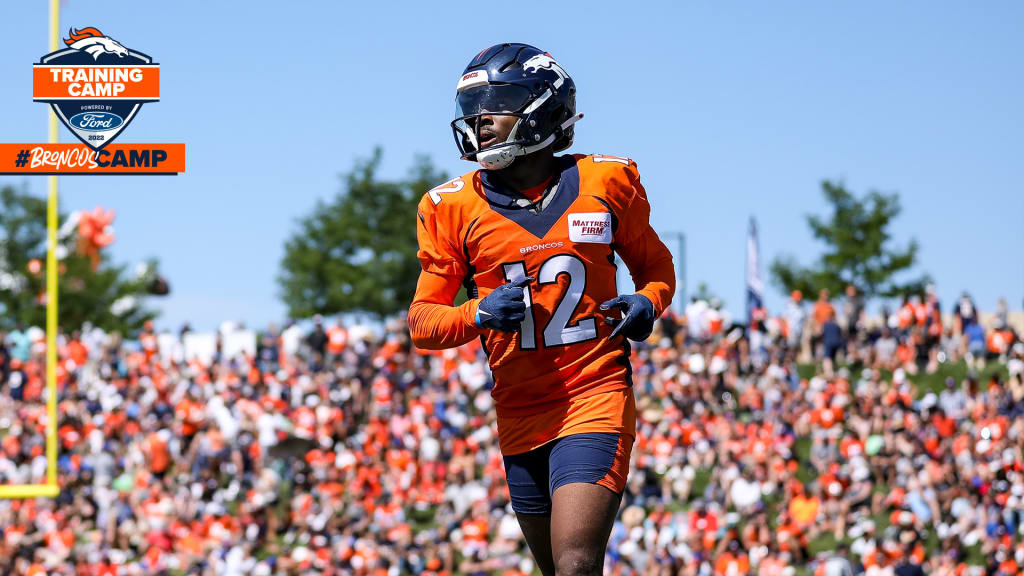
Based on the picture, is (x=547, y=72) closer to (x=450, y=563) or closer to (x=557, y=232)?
(x=557, y=232)

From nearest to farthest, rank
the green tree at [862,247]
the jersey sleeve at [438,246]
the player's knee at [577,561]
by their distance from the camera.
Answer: the player's knee at [577,561] < the jersey sleeve at [438,246] < the green tree at [862,247]

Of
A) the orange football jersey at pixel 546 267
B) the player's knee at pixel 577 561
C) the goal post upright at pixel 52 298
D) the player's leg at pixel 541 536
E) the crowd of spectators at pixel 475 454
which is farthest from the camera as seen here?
the crowd of spectators at pixel 475 454

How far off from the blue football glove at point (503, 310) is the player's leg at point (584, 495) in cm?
49

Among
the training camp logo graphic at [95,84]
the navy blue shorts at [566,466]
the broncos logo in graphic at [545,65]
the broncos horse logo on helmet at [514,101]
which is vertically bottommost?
the navy blue shorts at [566,466]

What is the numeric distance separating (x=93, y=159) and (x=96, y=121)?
0.34 metres

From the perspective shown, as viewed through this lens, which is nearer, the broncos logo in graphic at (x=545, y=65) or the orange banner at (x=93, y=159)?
the broncos logo in graphic at (x=545, y=65)

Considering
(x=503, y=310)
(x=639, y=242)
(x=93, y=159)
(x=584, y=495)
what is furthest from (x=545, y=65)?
(x=93, y=159)

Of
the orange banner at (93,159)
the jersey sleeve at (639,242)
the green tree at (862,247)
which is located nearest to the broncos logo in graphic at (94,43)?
the orange banner at (93,159)

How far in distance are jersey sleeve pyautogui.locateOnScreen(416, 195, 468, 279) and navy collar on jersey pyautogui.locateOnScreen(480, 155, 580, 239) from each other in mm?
187

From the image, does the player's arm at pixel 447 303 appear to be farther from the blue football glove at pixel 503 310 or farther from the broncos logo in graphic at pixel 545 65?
the broncos logo in graphic at pixel 545 65

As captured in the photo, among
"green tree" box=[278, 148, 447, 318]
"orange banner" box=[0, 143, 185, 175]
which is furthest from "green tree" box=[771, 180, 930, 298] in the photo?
"orange banner" box=[0, 143, 185, 175]

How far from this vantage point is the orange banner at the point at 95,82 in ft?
28.0

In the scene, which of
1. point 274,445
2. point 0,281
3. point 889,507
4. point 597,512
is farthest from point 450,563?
point 0,281

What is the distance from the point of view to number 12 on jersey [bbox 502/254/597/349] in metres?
4.45
